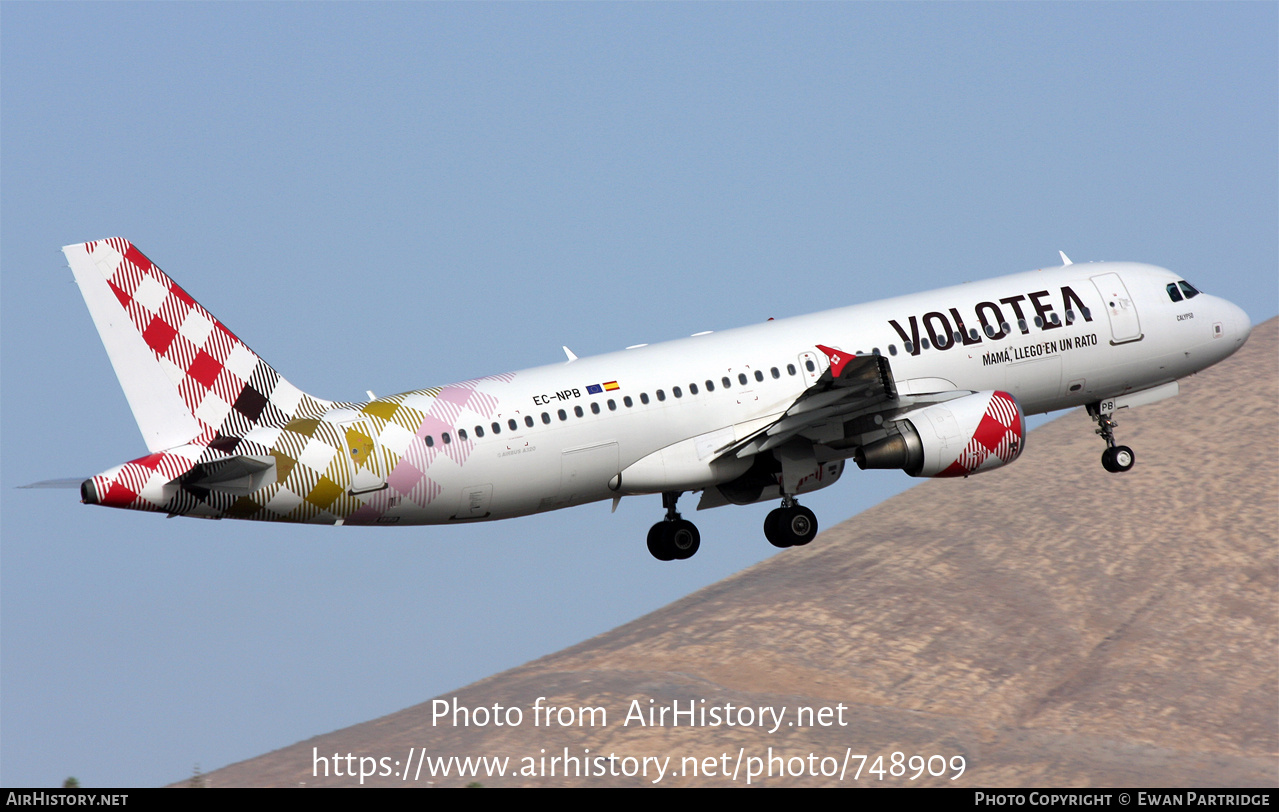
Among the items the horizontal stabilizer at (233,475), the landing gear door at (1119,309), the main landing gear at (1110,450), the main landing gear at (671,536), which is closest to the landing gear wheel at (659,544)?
the main landing gear at (671,536)

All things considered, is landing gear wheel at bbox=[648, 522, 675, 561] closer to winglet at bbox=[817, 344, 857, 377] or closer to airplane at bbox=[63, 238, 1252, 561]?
airplane at bbox=[63, 238, 1252, 561]

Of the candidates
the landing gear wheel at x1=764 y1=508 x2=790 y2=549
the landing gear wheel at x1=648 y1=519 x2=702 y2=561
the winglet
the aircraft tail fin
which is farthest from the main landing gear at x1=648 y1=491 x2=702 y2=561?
the aircraft tail fin

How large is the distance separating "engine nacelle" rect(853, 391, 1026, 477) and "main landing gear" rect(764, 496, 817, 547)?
3412mm

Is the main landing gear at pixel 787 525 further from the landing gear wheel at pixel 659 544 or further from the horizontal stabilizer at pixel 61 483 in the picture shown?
the horizontal stabilizer at pixel 61 483

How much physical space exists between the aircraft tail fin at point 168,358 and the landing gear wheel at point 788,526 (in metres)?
13.0

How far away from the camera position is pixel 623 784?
9700cm

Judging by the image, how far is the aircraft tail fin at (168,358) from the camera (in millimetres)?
36094

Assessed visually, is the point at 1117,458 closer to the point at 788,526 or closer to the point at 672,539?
the point at 788,526

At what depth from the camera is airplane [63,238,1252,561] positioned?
36188mm

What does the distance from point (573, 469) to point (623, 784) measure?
62.7m
